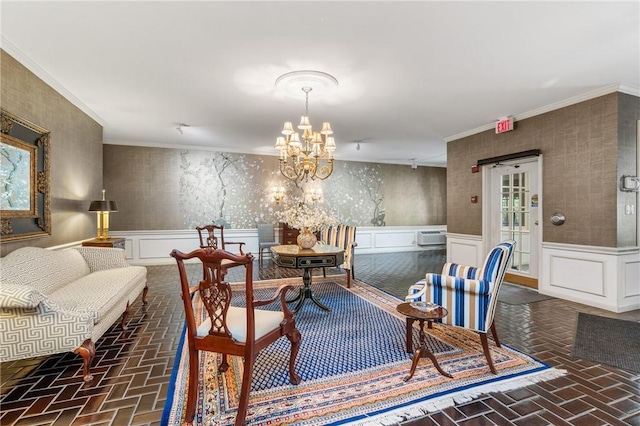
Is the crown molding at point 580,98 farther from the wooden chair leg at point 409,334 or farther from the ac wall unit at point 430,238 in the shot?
the ac wall unit at point 430,238

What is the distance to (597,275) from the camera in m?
3.82

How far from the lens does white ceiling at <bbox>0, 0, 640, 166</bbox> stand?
2.27 m

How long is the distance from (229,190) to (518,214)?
5.88m

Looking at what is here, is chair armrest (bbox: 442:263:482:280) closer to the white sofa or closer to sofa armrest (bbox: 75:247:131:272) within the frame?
the white sofa

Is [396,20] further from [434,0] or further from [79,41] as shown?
[79,41]

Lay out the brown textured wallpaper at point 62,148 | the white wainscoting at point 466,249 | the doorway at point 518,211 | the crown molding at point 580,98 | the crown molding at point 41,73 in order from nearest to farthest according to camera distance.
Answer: the crown molding at point 41,73, the brown textured wallpaper at point 62,148, the crown molding at point 580,98, the doorway at point 518,211, the white wainscoting at point 466,249

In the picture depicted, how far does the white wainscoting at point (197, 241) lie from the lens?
6633mm

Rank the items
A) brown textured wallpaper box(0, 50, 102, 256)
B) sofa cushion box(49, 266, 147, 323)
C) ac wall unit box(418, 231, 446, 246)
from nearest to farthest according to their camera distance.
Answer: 1. sofa cushion box(49, 266, 147, 323)
2. brown textured wallpaper box(0, 50, 102, 256)
3. ac wall unit box(418, 231, 446, 246)

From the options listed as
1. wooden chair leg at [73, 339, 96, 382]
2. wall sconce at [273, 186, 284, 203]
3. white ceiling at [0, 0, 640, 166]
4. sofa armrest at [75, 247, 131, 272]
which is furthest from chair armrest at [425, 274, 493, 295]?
wall sconce at [273, 186, 284, 203]

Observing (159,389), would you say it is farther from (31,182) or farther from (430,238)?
(430,238)

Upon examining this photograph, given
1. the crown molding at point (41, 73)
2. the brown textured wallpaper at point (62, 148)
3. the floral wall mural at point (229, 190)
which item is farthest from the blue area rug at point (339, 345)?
the floral wall mural at point (229, 190)

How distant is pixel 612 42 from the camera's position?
105 inches

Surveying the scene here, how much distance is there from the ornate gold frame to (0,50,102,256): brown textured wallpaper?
0.29 ft

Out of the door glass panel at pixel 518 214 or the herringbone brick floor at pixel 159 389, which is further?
the door glass panel at pixel 518 214
